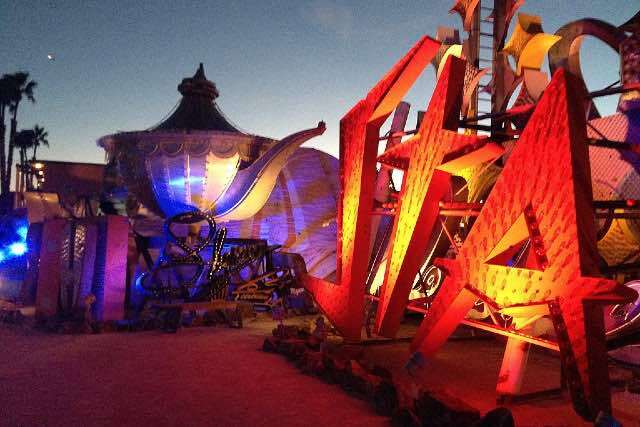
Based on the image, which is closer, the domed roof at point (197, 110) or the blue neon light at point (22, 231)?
the blue neon light at point (22, 231)

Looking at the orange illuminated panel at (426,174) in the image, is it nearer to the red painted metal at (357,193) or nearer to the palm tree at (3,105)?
the red painted metal at (357,193)

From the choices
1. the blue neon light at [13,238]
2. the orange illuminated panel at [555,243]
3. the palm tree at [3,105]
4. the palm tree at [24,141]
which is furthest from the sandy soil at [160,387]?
the palm tree at [24,141]

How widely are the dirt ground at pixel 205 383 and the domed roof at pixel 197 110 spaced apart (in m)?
9.79

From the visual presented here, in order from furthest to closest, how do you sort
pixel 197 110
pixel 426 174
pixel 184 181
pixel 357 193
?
pixel 197 110
pixel 184 181
pixel 357 193
pixel 426 174

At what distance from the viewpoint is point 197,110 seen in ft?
62.8

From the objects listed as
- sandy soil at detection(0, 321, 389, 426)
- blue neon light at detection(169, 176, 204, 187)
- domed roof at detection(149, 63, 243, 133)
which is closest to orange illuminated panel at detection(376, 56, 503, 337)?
sandy soil at detection(0, 321, 389, 426)

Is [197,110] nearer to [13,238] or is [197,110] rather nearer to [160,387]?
[13,238]

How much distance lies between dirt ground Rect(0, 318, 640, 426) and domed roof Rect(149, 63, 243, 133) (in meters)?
9.79

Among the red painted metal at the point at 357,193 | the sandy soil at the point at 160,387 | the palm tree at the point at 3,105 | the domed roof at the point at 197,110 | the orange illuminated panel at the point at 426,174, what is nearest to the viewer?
the sandy soil at the point at 160,387

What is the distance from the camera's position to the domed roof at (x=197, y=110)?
18.5m

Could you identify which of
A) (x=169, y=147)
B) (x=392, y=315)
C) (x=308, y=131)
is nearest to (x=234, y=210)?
(x=169, y=147)

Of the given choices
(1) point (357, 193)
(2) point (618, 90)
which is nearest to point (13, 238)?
(1) point (357, 193)

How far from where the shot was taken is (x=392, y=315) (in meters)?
7.76

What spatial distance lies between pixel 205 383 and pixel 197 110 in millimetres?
13749
